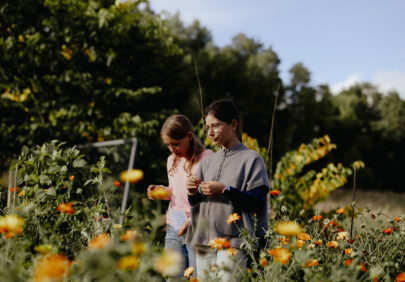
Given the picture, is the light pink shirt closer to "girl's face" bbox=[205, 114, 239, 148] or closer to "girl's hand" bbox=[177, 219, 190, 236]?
"girl's hand" bbox=[177, 219, 190, 236]

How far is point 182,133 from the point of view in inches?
85.5

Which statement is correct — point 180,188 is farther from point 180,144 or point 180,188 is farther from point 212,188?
point 212,188

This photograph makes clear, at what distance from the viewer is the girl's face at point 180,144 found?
2160 millimetres

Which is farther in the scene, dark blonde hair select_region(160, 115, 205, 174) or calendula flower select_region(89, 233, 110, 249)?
dark blonde hair select_region(160, 115, 205, 174)

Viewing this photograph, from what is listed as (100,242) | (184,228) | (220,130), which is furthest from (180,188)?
(100,242)

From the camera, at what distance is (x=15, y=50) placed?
464 centimetres

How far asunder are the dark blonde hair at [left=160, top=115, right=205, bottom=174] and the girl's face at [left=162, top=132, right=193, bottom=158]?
0.06 feet

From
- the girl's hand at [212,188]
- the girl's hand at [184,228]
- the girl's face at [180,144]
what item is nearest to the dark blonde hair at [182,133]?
the girl's face at [180,144]

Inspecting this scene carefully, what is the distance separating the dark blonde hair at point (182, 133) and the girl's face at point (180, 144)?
0.06 feet

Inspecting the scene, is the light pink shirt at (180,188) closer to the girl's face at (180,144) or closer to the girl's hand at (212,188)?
the girl's face at (180,144)

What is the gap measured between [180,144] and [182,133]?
7 cm

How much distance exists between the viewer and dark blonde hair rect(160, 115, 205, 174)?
2154 millimetres

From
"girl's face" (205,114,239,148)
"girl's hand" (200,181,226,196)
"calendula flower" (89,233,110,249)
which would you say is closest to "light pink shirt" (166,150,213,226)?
"girl's face" (205,114,239,148)

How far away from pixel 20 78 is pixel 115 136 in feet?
4.98
